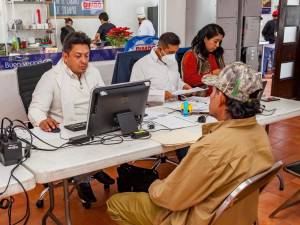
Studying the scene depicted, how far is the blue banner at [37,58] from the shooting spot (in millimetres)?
3686

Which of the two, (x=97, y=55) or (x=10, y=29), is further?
(x=10, y=29)

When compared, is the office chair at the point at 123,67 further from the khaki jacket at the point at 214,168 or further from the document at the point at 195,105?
the khaki jacket at the point at 214,168

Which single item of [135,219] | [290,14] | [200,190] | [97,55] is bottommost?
[135,219]

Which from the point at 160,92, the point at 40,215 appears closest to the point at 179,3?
the point at 160,92

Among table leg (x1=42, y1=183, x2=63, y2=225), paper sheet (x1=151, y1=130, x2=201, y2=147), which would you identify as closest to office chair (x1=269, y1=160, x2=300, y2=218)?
paper sheet (x1=151, y1=130, x2=201, y2=147)

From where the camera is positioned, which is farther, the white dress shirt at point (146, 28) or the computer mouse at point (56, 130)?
the white dress shirt at point (146, 28)

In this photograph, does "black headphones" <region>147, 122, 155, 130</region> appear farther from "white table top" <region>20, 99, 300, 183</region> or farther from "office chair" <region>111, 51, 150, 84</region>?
"office chair" <region>111, 51, 150, 84</region>

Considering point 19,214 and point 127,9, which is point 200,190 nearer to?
point 19,214

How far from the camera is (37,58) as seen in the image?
13.0 feet

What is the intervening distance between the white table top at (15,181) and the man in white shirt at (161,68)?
1.54m

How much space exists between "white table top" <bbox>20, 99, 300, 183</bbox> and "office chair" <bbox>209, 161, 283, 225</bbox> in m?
0.57

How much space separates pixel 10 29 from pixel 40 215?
4971 millimetres

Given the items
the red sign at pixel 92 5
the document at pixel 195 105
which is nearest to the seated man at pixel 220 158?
the document at pixel 195 105

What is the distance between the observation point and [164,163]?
11.3ft
